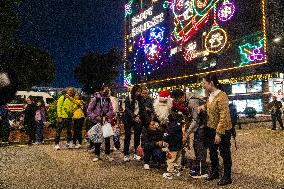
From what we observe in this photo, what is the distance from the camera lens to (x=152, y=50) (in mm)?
60156

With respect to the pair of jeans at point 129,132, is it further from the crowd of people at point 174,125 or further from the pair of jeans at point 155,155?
the pair of jeans at point 155,155

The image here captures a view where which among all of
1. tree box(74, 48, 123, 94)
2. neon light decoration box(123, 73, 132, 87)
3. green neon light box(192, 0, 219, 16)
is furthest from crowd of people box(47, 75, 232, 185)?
neon light decoration box(123, 73, 132, 87)

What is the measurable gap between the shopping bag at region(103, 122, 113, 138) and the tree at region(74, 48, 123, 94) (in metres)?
52.7

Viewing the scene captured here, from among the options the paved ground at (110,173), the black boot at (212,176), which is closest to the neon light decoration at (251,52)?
the paved ground at (110,173)

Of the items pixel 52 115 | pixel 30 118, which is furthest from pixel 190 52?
pixel 30 118

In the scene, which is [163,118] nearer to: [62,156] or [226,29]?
[62,156]

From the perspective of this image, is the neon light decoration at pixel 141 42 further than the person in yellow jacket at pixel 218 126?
Yes

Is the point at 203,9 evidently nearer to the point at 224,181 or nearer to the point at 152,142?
the point at 152,142

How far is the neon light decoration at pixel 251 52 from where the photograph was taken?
36.7 meters

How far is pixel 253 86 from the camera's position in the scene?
147 feet

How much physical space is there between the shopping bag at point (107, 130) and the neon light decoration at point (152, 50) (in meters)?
49.8

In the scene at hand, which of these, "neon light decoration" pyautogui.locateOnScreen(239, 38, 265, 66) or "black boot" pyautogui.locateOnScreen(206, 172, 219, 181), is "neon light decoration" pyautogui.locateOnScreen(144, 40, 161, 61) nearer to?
"neon light decoration" pyautogui.locateOnScreen(239, 38, 265, 66)

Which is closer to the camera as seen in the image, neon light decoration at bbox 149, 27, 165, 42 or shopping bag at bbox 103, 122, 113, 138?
shopping bag at bbox 103, 122, 113, 138

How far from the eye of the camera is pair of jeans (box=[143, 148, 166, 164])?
7977mm
